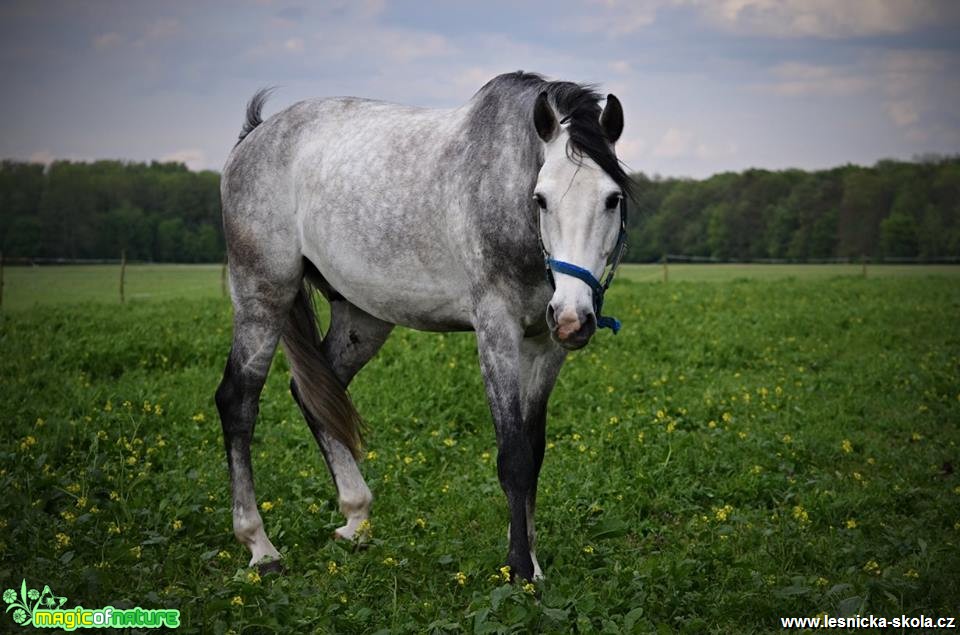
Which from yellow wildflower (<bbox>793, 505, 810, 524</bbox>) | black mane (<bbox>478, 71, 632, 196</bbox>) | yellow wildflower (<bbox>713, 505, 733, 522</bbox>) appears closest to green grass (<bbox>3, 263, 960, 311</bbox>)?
yellow wildflower (<bbox>713, 505, 733, 522</bbox>)

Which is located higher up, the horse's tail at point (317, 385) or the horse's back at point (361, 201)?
the horse's back at point (361, 201)

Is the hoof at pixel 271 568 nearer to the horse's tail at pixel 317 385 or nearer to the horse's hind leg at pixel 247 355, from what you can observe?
the horse's hind leg at pixel 247 355

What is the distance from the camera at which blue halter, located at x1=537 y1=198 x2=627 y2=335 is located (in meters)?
3.60

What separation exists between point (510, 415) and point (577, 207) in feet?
3.45

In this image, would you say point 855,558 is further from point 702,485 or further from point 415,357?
point 415,357

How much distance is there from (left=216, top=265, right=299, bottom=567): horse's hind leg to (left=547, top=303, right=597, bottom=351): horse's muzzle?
2261mm

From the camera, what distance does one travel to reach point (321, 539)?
5.27 metres

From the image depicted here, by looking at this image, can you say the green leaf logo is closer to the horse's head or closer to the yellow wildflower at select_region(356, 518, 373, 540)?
the yellow wildflower at select_region(356, 518, 373, 540)

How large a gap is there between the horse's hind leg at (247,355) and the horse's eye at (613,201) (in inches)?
90.2

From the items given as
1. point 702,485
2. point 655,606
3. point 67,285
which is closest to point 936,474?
point 702,485

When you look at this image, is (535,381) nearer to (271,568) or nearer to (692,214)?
(271,568)

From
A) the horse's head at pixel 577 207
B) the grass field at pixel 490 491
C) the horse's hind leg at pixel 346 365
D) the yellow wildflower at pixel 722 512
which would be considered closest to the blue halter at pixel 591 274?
the horse's head at pixel 577 207

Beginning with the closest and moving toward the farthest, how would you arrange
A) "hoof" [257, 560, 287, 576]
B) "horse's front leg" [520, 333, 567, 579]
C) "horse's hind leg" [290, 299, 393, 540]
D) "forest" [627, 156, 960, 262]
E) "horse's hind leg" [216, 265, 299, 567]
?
"horse's front leg" [520, 333, 567, 579], "hoof" [257, 560, 287, 576], "horse's hind leg" [216, 265, 299, 567], "horse's hind leg" [290, 299, 393, 540], "forest" [627, 156, 960, 262]

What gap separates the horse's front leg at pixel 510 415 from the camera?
4074 millimetres
